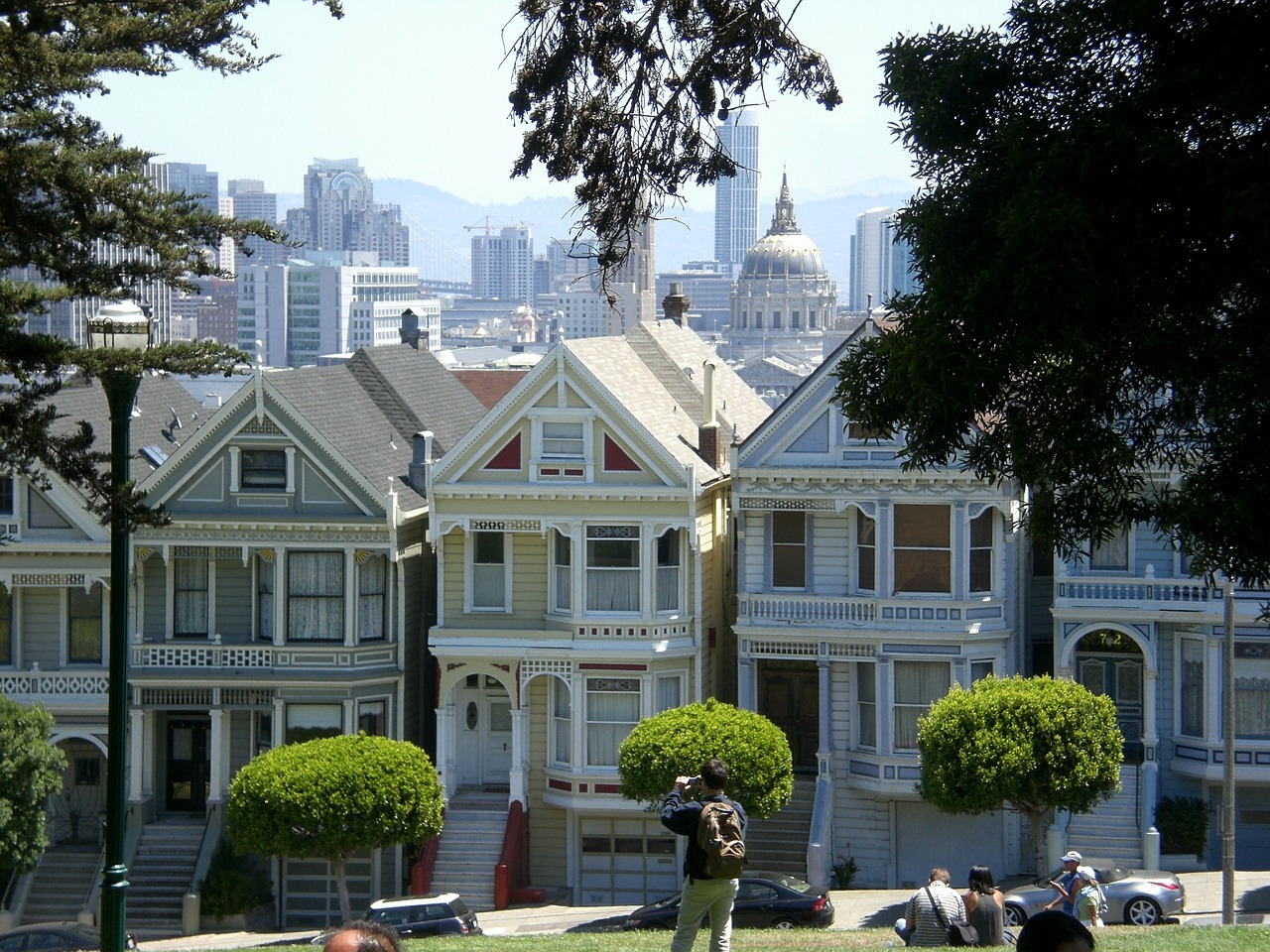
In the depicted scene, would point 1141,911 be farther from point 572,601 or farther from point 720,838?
point 720,838

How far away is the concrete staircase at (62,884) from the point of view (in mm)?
36781

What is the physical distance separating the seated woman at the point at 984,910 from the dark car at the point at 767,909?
25.6 ft

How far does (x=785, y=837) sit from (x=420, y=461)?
993 cm

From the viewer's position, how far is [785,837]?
36.3 metres

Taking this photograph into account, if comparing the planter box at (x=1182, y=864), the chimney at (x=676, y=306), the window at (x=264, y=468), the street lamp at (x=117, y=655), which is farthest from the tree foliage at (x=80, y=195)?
the chimney at (x=676, y=306)

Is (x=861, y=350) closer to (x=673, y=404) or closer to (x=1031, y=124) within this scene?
(x=1031, y=124)

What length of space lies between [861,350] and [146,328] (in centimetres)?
658

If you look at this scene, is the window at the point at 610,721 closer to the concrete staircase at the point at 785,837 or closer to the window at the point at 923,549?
the concrete staircase at the point at 785,837

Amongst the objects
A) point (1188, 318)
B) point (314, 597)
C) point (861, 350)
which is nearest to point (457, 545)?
point (314, 597)

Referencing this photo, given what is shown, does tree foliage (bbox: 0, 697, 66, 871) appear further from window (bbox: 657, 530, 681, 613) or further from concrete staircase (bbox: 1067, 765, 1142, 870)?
concrete staircase (bbox: 1067, 765, 1142, 870)

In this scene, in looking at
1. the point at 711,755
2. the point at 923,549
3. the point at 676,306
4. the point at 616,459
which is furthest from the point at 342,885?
the point at 676,306

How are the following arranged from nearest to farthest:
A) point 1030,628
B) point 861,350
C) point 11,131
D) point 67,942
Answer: point 861,350
point 11,131
point 67,942
point 1030,628

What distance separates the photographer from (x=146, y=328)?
63.3ft

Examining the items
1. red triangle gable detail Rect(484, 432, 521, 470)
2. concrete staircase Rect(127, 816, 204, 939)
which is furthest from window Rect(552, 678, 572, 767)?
concrete staircase Rect(127, 816, 204, 939)
